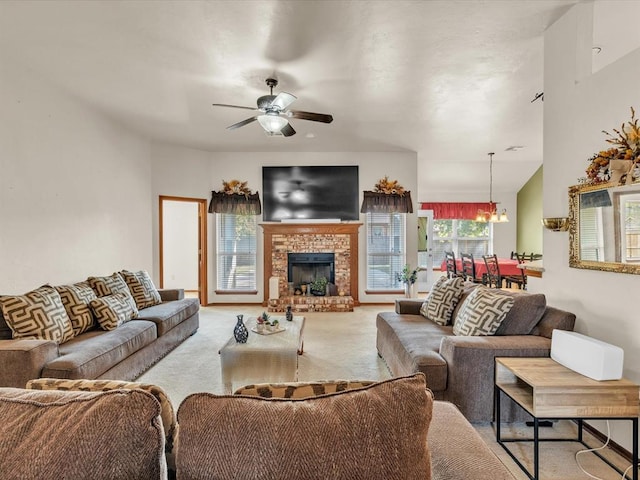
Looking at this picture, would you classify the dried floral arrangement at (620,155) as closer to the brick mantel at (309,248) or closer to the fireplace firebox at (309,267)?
the brick mantel at (309,248)

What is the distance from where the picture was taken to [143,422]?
2.42 ft

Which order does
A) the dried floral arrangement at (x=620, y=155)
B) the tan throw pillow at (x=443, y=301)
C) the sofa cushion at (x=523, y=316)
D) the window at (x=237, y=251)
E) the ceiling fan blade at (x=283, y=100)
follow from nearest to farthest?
the dried floral arrangement at (x=620, y=155) < the sofa cushion at (x=523, y=316) < the ceiling fan blade at (x=283, y=100) < the tan throw pillow at (x=443, y=301) < the window at (x=237, y=251)

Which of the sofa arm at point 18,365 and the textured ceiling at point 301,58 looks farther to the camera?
the textured ceiling at point 301,58

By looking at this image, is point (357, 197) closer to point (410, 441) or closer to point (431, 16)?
point (431, 16)

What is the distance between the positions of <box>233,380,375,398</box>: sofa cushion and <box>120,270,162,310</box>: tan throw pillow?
3617 mm

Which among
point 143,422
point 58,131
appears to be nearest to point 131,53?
point 58,131

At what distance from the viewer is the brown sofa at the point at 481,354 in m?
2.26

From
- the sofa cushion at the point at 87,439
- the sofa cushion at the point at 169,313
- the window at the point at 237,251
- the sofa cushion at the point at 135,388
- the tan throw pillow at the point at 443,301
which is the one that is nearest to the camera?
the sofa cushion at the point at 87,439

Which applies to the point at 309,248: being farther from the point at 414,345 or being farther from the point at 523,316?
the point at 523,316

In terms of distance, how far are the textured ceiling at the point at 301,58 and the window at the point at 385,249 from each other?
75.4 inches

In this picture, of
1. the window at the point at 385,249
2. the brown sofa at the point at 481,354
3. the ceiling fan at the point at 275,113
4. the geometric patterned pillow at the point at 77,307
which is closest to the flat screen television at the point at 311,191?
the window at the point at 385,249

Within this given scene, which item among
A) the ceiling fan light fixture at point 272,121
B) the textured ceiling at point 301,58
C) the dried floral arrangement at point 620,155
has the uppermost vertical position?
the textured ceiling at point 301,58

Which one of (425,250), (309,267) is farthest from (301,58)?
(425,250)

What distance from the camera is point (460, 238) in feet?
29.3
